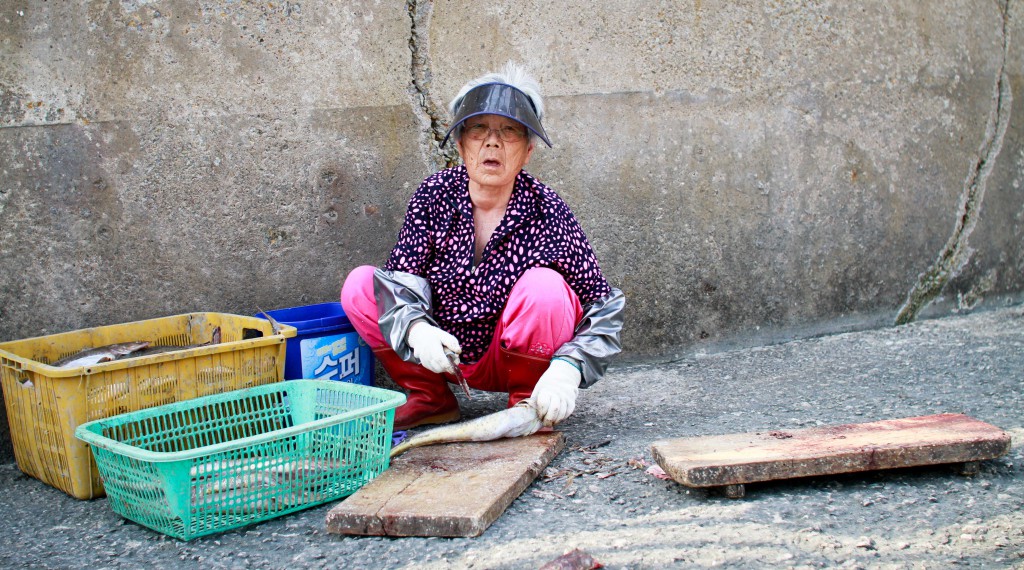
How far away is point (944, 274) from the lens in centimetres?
400

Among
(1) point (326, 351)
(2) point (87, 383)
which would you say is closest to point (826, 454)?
(1) point (326, 351)

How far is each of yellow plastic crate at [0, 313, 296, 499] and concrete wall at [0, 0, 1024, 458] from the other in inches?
14.7

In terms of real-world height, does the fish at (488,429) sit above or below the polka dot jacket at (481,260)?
below

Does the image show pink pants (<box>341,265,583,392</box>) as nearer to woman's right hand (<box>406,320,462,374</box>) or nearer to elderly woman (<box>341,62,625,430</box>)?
elderly woman (<box>341,62,625,430</box>)

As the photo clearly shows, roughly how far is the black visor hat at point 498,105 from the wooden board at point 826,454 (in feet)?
3.60

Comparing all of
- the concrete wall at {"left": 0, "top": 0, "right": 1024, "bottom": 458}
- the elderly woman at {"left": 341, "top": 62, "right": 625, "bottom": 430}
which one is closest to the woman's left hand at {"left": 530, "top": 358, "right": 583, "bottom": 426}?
the elderly woman at {"left": 341, "top": 62, "right": 625, "bottom": 430}

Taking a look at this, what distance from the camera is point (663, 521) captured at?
204 cm

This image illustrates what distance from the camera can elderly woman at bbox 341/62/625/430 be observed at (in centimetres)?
260

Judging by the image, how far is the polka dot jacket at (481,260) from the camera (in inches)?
107

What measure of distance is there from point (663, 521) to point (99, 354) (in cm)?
171

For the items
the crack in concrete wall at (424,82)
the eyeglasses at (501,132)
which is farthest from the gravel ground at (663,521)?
the crack in concrete wall at (424,82)

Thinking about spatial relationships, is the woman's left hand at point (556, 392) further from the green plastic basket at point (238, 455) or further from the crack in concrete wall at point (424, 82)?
the crack in concrete wall at point (424, 82)

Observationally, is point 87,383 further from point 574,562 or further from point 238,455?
point 574,562

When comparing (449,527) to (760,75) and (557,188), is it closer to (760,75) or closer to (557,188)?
(557,188)
